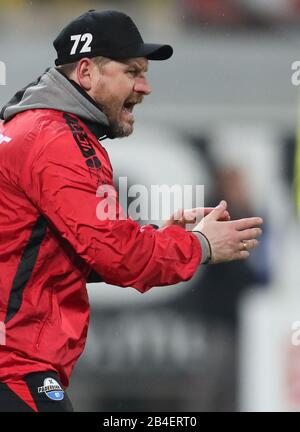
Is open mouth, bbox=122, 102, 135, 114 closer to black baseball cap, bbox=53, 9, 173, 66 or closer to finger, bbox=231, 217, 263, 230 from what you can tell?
black baseball cap, bbox=53, 9, 173, 66

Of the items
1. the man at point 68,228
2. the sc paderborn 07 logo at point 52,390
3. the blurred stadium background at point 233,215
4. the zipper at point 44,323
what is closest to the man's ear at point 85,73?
the man at point 68,228

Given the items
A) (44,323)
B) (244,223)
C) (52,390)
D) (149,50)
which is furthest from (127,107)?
(52,390)

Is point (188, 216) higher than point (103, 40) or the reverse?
the reverse

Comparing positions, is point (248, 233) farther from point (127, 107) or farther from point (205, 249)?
point (127, 107)

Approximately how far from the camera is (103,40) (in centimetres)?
300

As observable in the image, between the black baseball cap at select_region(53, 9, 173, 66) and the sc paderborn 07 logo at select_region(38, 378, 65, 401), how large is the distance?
903 mm

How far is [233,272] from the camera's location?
19.8 ft

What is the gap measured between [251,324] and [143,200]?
92 cm

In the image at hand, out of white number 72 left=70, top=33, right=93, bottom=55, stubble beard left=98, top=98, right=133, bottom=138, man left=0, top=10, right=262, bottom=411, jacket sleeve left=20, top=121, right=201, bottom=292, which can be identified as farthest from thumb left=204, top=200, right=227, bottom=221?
white number 72 left=70, top=33, right=93, bottom=55

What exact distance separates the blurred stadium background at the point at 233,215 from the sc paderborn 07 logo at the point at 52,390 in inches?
125

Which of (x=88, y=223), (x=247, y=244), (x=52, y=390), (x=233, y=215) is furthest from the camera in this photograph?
(x=233, y=215)

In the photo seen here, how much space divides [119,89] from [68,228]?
0.50 metres

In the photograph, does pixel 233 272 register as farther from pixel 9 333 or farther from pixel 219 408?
pixel 9 333
